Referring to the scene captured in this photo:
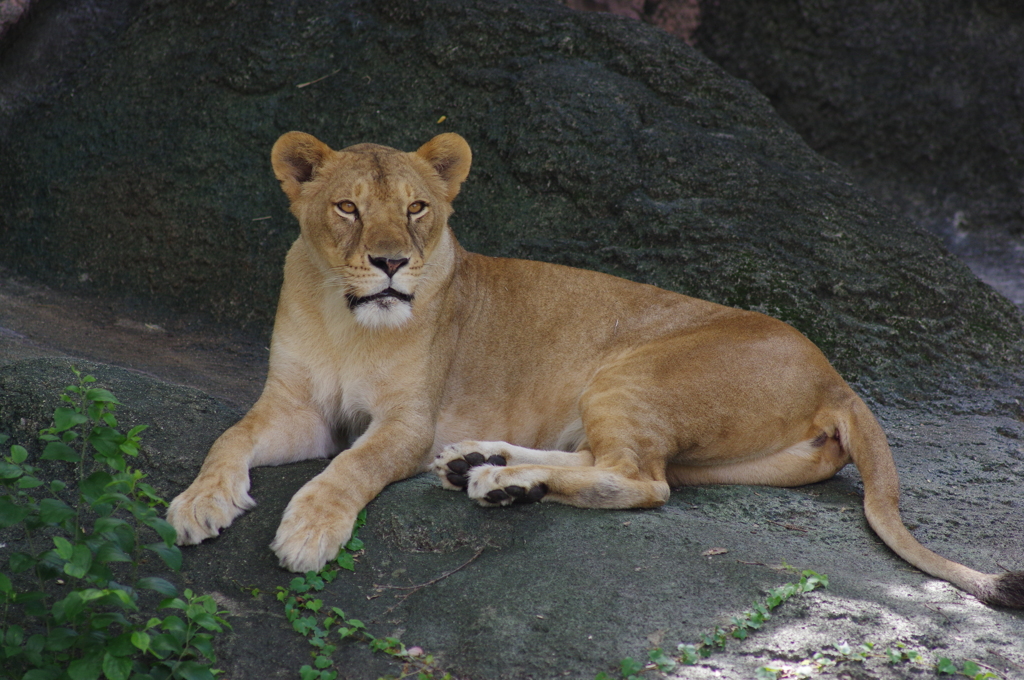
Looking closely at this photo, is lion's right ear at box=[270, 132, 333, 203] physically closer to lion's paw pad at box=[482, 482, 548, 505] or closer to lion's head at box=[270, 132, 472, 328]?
lion's head at box=[270, 132, 472, 328]

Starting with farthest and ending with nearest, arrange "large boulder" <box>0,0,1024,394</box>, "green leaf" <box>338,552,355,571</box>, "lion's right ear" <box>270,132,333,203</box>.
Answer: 1. "large boulder" <box>0,0,1024,394</box>
2. "lion's right ear" <box>270,132,333,203</box>
3. "green leaf" <box>338,552,355,571</box>

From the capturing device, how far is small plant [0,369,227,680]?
2.40 meters

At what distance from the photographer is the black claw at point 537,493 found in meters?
3.29

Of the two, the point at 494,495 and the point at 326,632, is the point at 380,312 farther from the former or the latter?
the point at 326,632

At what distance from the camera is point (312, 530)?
2.96 m

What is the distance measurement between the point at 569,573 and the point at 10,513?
5.15 ft

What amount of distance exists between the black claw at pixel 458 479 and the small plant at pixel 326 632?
60 centimetres

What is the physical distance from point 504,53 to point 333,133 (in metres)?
1.35

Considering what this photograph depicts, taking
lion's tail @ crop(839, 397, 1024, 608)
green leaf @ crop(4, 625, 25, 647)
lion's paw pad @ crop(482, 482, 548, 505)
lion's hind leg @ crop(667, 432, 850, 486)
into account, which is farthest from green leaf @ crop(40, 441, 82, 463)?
lion's tail @ crop(839, 397, 1024, 608)

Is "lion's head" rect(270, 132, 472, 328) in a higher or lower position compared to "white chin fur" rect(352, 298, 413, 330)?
higher

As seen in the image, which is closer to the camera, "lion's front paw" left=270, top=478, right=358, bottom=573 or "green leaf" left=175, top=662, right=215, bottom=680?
"green leaf" left=175, top=662, right=215, bottom=680

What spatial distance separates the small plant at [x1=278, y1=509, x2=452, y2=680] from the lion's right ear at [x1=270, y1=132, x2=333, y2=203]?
1.67 meters

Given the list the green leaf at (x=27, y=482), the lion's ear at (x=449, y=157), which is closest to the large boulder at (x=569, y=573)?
the green leaf at (x=27, y=482)

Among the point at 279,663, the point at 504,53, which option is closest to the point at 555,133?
the point at 504,53
